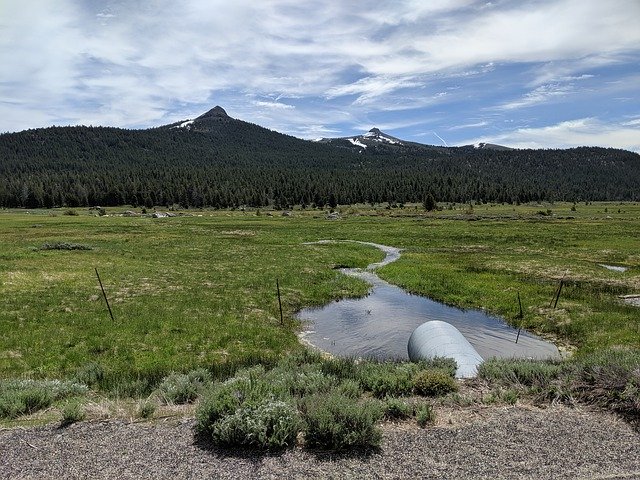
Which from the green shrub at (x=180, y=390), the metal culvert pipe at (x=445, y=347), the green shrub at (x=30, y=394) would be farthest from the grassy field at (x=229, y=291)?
the metal culvert pipe at (x=445, y=347)

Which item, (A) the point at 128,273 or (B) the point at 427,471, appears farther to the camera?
(A) the point at 128,273

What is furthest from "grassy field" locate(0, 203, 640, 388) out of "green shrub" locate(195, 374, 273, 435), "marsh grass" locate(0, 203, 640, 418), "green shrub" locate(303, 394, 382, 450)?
"green shrub" locate(303, 394, 382, 450)

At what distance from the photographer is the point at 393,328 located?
25.3 metres

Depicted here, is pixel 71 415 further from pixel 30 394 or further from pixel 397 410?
Result: pixel 397 410

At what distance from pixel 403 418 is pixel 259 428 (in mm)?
3655

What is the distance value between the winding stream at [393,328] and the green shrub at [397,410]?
9236 millimetres

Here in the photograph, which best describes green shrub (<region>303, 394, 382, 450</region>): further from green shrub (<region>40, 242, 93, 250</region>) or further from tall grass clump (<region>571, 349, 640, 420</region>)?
green shrub (<region>40, 242, 93, 250</region>)

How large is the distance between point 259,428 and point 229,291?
2379 centimetres

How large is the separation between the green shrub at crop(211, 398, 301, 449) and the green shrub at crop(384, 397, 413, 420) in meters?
2.41

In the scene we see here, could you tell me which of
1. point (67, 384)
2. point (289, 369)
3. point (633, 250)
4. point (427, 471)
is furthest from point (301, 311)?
point (633, 250)

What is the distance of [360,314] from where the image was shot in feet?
94.3

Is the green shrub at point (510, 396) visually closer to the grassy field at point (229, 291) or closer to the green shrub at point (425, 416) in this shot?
the green shrub at point (425, 416)

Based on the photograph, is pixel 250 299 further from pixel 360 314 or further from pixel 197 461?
pixel 197 461

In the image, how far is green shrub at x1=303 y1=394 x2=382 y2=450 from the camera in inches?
353
